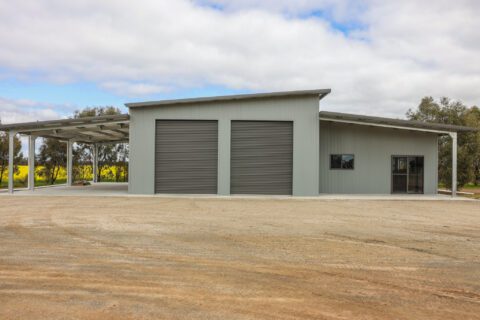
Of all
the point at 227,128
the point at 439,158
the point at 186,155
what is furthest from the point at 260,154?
the point at 439,158

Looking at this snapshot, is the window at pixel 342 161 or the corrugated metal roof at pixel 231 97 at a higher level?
the corrugated metal roof at pixel 231 97

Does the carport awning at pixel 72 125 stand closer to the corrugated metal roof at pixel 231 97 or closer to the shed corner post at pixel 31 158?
the shed corner post at pixel 31 158

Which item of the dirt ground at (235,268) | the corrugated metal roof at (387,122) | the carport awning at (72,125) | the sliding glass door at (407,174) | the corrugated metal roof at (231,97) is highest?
the corrugated metal roof at (231,97)

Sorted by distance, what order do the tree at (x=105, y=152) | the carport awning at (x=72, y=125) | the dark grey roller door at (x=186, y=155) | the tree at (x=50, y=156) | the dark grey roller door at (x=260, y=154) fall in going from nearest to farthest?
the carport awning at (x=72, y=125) < the dark grey roller door at (x=186, y=155) < the dark grey roller door at (x=260, y=154) < the tree at (x=50, y=156) < the tree at (x=105, y=152)

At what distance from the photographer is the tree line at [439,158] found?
953 inches

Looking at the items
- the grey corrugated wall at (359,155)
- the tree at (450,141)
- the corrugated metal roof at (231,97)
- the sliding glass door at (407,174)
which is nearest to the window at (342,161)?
the grey corrugated wall at (359,155)

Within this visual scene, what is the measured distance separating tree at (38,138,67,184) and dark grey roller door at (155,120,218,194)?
1517 cm

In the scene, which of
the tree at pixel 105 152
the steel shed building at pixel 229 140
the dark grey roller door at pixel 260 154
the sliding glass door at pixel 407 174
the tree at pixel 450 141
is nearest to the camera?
the steel shed building at pixel 229 140

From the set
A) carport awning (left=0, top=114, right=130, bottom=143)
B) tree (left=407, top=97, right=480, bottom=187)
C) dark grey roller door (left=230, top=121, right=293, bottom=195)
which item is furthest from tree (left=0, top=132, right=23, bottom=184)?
tree (left=407, top=97, right=480, bottom=187)

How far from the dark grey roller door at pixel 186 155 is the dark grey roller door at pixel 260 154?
1.06m

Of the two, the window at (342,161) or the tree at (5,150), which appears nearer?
the window at (342,161)

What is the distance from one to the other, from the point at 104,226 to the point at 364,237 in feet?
19.7

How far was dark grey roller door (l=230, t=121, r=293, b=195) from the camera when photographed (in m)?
18.9

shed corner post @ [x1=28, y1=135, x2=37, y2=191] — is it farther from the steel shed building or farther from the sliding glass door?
the sliding glass door
